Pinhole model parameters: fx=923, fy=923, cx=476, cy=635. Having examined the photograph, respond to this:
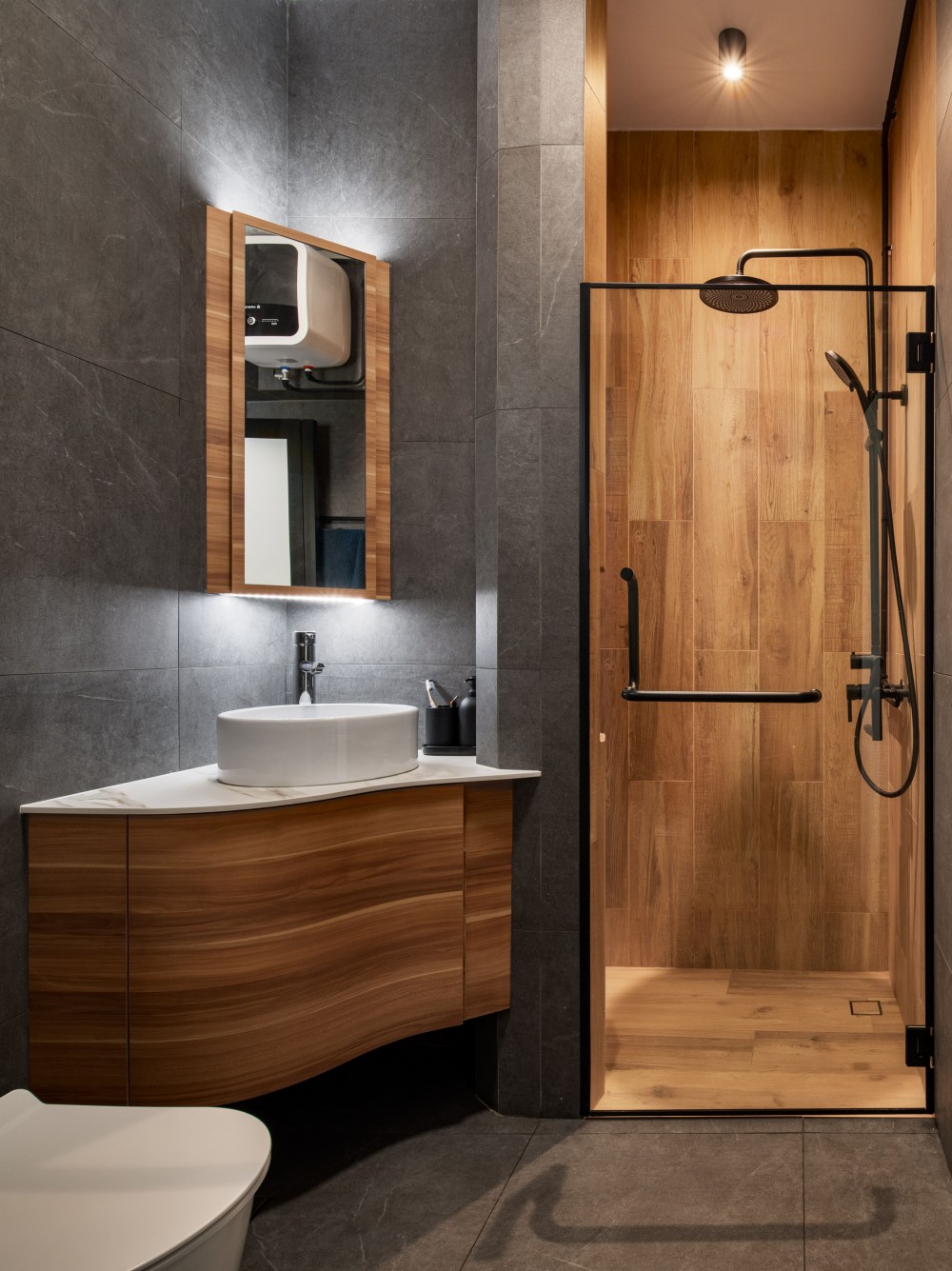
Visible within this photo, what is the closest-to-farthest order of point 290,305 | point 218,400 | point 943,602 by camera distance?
point 943,602 → point 218,400 → point 290,305

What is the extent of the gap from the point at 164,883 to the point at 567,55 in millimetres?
2067

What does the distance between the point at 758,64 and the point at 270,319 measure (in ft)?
5.45

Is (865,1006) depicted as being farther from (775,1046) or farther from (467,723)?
(467,723)

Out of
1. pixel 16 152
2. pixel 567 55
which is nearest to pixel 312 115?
pixel 567 55

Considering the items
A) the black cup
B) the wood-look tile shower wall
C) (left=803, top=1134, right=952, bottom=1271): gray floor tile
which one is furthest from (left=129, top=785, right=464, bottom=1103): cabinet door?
(left=803, top=1134, right=952, bottom=1271): gray floor tile

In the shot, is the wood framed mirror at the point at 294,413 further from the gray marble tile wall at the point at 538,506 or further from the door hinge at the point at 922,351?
the door hinge at the point at 922,351

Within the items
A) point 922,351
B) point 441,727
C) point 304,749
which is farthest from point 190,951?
point 922,351

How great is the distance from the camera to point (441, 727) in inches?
97.7

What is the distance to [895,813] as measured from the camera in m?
2.20

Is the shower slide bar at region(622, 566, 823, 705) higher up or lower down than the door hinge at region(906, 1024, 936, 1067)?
higher up

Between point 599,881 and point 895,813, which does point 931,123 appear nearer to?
point 895,813

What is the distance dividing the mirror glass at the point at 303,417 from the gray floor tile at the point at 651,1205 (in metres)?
1.52

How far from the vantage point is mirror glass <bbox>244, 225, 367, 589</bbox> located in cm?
239

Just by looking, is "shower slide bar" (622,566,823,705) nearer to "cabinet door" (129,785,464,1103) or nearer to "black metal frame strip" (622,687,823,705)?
"black metal frame strip" (622,687,823,705)
